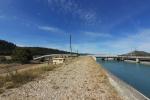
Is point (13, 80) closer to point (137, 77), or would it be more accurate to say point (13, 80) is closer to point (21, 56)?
point (137, 77)

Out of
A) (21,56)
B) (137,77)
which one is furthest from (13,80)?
(21,56)

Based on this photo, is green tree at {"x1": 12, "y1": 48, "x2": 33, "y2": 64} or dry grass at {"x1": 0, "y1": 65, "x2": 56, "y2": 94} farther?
green tree at {"x1": 12, "y1": 48, "x2": 33, "y2": 64}

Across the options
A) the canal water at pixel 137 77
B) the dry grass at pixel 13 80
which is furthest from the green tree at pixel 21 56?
the dry grass at pixel 13 80

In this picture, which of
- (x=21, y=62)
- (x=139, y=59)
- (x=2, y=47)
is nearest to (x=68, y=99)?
(x=21, y=62)

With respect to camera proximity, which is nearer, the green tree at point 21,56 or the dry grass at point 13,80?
the dry grass at point 13,80

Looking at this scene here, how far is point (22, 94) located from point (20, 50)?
80.2 m

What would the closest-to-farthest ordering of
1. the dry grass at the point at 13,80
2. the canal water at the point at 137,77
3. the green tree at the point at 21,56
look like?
the dry grass at the point at 13,80, the canal water at the point at 137,77, the green tree at the point at 21,56

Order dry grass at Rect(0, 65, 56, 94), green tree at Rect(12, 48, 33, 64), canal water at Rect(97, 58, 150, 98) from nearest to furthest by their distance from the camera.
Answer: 1. dry grass at Rect(0, 65, 56, 94)
2. canal water at Rect(97, 58, 150, 98)
3. green tree at Rect(12, 48, 33, 64)

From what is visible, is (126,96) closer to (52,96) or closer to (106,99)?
(106,99)

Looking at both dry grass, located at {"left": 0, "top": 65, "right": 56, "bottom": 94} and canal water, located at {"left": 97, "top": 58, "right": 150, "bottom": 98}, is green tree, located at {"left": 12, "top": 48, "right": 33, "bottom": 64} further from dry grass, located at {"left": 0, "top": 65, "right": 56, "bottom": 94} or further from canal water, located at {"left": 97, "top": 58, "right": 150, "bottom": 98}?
dry grass, located at {"left": 0, "top": 65, "right": 56, "bottom": 94}

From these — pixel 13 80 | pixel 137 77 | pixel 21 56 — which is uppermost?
pixel 21 56

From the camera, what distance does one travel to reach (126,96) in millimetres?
12250

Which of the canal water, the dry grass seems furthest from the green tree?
the dry grass

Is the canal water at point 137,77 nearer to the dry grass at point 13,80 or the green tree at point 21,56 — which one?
the dry grass at point 13,80
